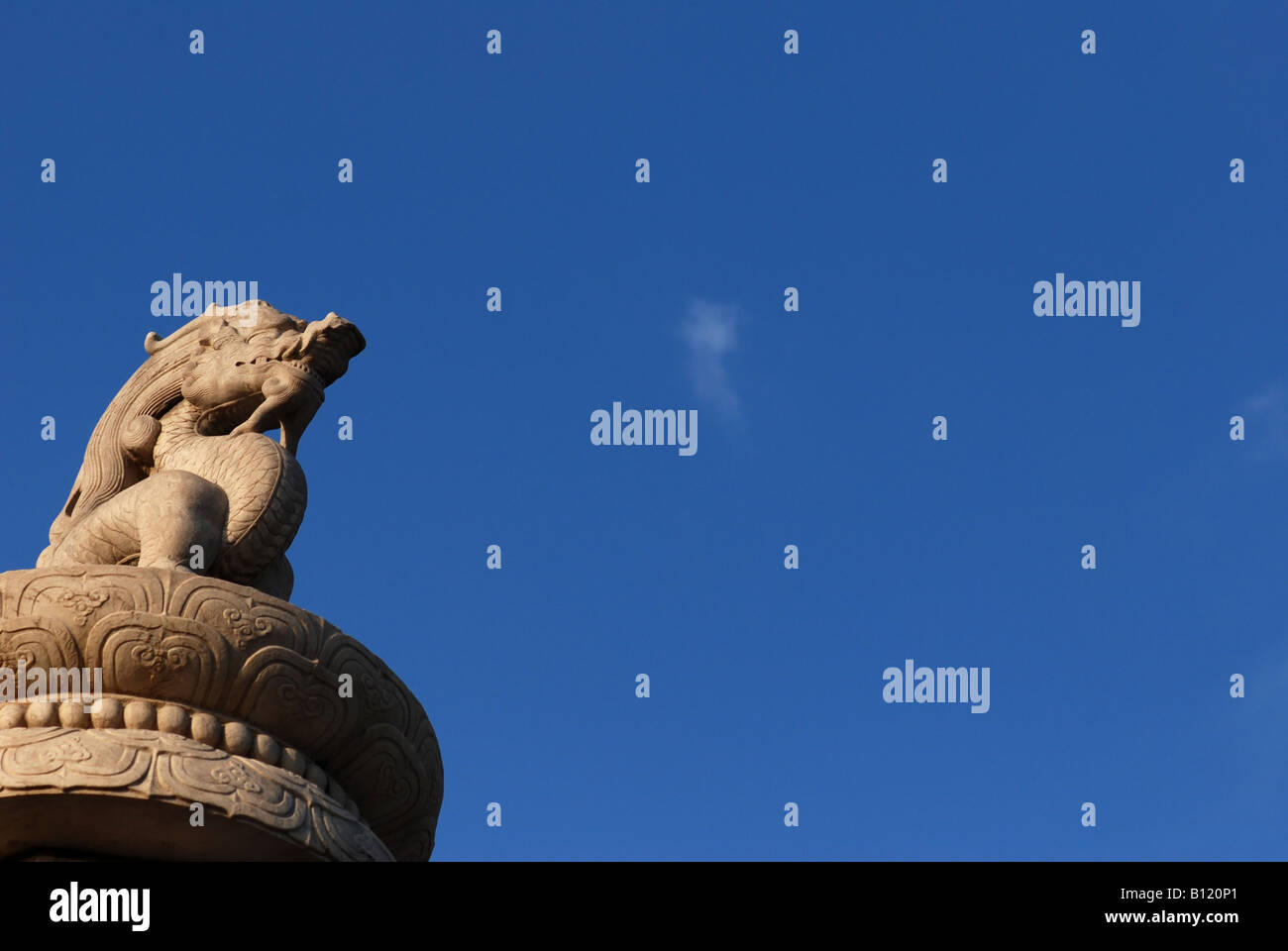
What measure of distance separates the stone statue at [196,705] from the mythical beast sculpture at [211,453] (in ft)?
0.06

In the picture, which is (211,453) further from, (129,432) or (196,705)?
(196,705)

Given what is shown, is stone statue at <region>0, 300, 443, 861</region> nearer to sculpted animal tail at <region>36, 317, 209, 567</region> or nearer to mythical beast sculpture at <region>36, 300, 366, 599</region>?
mythical beast sculpture at <region>36, 300, 366, 599</region>

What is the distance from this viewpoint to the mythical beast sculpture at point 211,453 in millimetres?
9602

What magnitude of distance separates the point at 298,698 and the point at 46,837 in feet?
3.99

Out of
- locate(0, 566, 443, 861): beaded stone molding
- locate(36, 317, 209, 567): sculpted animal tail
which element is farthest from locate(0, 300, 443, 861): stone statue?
locate(36, 317, 209, 567): sculpted animal tail

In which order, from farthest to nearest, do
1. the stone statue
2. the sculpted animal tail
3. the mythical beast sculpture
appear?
the sculpted animal tail → the mythical beast sculpture → the stone statue

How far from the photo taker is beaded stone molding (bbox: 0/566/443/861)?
8094mm

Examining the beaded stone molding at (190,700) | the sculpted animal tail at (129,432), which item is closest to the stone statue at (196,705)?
the beaded stone molding at (190,700)

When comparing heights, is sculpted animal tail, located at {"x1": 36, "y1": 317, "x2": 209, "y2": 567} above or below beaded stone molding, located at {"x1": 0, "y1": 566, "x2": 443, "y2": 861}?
above

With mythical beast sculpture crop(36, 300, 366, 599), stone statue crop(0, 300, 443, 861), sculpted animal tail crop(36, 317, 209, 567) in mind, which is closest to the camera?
stone statue crop(0, 300, 443, 861)

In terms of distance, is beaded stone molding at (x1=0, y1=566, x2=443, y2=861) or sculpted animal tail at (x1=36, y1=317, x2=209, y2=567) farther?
sculpted animal tail at (x1=36, y1=317, x2=209, y2=567)
